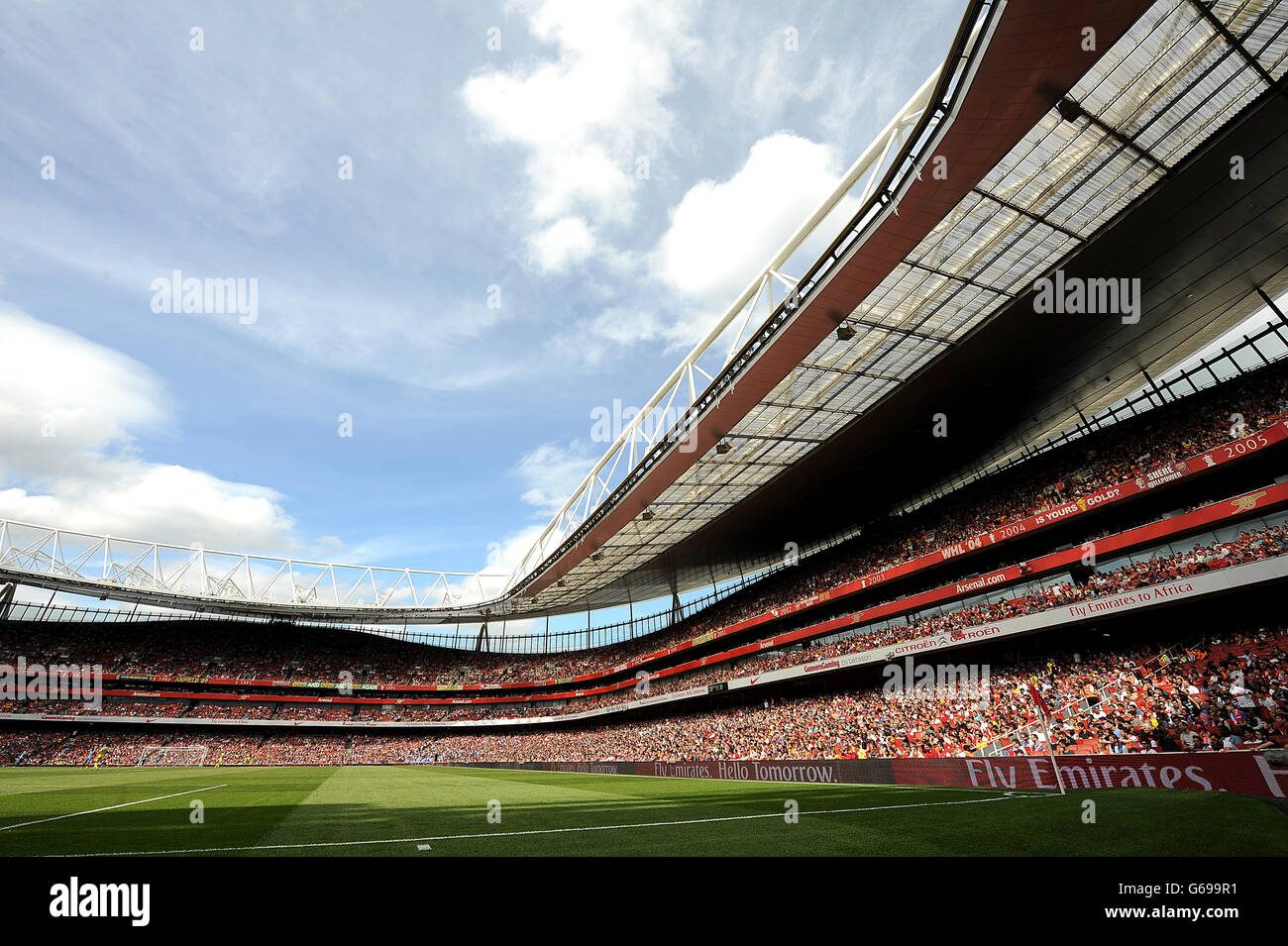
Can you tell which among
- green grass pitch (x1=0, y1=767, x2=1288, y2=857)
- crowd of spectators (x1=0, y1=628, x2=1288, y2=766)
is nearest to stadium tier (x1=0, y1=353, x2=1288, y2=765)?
crowd of spectators (x1=0, y1=628, x2=1288, y2=766)

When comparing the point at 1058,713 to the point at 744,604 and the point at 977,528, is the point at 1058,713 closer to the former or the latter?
the point at 977,528

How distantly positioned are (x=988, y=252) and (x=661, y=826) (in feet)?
58.5

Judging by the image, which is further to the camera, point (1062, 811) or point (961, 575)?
point (961, 575)

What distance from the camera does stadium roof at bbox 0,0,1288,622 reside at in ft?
40.3

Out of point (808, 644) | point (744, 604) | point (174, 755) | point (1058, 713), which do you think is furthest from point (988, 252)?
point (174, 755)

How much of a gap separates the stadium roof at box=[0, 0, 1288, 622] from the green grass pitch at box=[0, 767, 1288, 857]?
524 inches

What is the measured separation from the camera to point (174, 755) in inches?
1918

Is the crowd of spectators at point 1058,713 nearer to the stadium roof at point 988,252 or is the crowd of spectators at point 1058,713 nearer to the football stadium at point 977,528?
the football stadium at point 977,528

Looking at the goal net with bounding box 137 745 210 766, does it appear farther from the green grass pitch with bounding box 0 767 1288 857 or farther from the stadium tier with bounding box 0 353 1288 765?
the green grass pitch with bounding box 0 767 1288 857

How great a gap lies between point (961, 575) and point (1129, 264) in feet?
51.6

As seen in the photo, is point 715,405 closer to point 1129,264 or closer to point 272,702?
point 1129,264

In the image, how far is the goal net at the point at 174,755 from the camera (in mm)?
47281

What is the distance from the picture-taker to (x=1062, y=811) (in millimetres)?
9797
